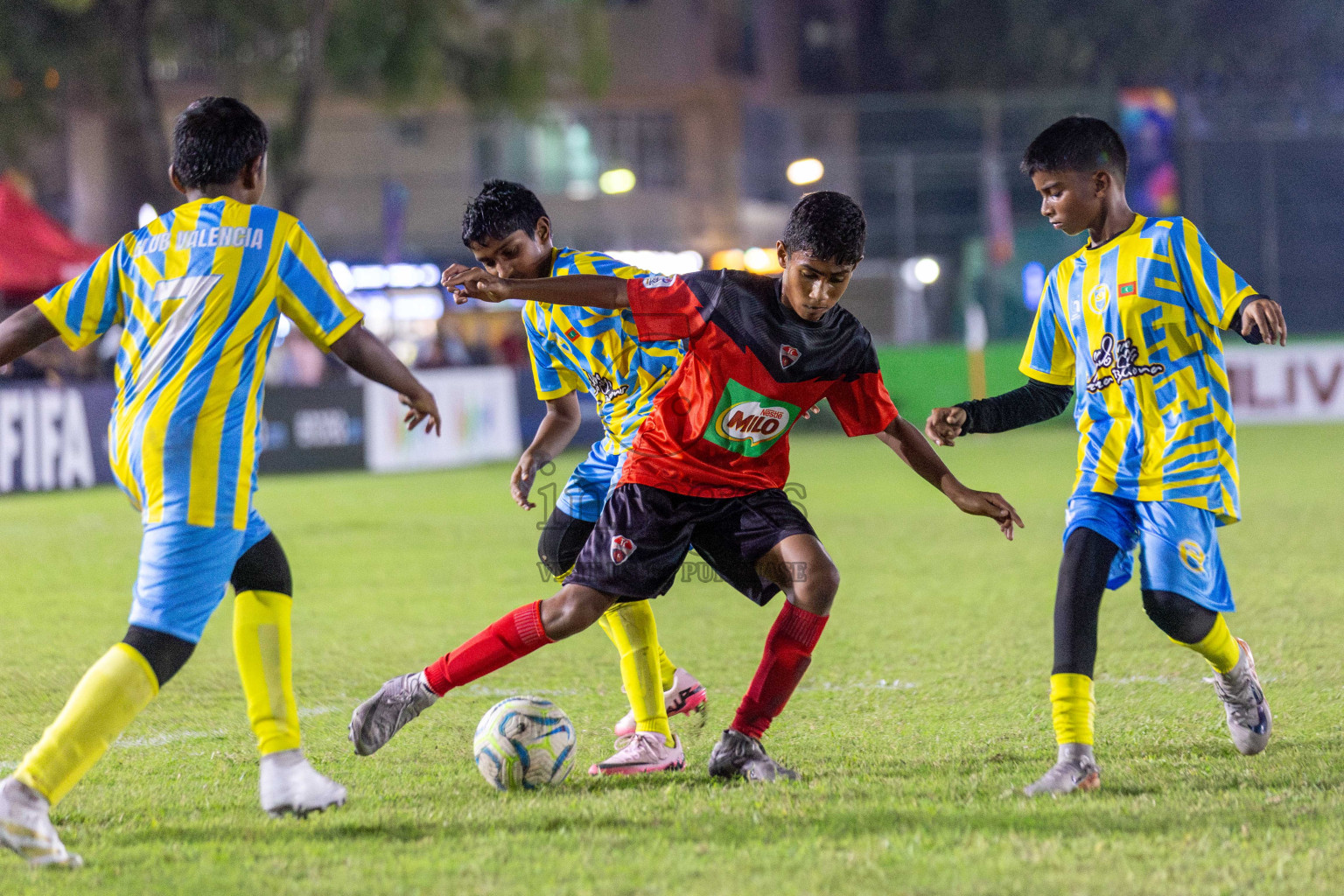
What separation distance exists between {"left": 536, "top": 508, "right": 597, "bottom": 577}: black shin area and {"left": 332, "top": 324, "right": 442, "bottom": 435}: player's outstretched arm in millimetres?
1086

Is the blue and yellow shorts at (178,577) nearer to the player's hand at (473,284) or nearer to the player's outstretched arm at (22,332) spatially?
the player's outstretched arm at (22,332)

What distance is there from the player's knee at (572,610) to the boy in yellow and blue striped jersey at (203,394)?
677 mm

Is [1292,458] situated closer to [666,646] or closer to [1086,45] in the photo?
[666,646]

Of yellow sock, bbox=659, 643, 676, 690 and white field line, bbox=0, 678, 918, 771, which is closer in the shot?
white field line, bbox=0, 678, 918, 771

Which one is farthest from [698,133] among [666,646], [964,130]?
[666,646]

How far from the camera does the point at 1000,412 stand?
444 centimetres

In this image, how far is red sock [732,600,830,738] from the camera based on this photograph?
14.1ft

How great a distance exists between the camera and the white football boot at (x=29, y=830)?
3.34 metres

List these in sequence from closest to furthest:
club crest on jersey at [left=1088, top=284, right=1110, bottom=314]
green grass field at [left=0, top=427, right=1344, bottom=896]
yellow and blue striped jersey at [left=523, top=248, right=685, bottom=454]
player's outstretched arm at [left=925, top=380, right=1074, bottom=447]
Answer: green grass field at [left=0, top=427, right=1344, bottom=896]
club crest on jersey at [left=1088, top=284, right=1110, bottom=314]
player's outstretched arm at [left=925, top=380, right=1074, bottom=447]
yellow and blue striped jersey at [left=523, top=248, right=685, bottom=454]

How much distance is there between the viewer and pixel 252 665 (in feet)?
12.6

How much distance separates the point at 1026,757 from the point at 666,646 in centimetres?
269

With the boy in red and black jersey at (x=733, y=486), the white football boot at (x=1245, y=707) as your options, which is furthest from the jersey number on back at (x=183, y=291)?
the white football boot at (x=1245, y=707)

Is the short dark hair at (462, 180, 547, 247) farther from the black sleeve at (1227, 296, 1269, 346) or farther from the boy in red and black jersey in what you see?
the black sleeve at (1227, 296, 1269, 346)

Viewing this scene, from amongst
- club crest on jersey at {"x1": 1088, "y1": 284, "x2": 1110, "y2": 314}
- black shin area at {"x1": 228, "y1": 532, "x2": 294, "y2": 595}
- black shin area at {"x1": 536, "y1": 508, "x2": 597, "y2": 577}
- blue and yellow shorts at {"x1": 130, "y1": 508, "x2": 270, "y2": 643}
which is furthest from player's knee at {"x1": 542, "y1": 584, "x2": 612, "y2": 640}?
club crest on jersey at {"x1": 1088, "y1": 284, "x2": 1110, "y2": 314}
